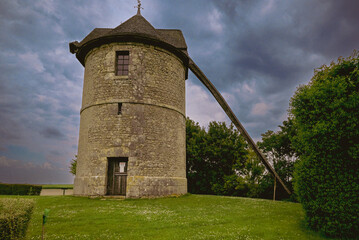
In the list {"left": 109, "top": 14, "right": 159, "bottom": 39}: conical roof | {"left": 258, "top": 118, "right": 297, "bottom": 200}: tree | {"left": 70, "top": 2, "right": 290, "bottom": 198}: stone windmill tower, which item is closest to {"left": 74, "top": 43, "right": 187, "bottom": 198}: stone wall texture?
{"left": 70, "top": 2, "right": 290, "bottom": 198}: stone windmill tower

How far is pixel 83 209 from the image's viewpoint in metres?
8.91

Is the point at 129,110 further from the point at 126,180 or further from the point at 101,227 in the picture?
the point at 101,227

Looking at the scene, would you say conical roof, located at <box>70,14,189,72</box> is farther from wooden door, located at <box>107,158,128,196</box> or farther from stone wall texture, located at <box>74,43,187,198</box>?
wooden door, located at <box>107,158,128,196</box>

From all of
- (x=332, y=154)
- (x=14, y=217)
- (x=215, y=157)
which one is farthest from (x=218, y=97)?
(x=14, y=217)

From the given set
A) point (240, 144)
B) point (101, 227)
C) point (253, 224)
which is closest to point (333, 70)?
point (253, 224)

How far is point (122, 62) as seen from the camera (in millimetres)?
13656

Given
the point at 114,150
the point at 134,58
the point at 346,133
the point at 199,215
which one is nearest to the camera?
the point at 346,133

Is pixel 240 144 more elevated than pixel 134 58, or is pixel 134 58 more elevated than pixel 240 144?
pixel 134 58

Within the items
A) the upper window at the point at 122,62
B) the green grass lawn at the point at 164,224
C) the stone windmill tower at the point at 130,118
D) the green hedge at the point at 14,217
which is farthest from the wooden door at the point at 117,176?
the green hedge at the point at 14,217

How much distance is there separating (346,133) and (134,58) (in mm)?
10709

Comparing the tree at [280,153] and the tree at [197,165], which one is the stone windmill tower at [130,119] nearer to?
the tree at [197,165]

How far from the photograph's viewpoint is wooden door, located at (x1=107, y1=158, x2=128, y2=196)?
12.3m

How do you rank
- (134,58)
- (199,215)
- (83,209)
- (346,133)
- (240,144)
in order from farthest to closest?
(240,144) < (134,58) < (83,209) < (199,215) < (346,133)

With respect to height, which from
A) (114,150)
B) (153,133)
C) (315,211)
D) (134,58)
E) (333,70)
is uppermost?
(134,58)
